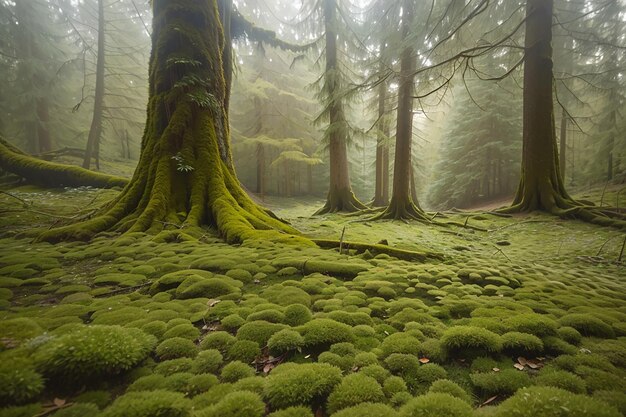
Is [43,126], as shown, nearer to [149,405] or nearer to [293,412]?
[149,405]

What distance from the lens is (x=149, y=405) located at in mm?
1594

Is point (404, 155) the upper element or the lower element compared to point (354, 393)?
upper

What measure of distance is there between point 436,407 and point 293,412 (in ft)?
2.75

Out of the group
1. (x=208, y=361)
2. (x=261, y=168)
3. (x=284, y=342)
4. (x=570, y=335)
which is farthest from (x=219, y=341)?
(x=261, y=168)

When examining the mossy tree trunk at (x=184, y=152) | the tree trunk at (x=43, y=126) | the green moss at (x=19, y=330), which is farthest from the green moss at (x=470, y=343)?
the tree trunk at (x=43, y=126)

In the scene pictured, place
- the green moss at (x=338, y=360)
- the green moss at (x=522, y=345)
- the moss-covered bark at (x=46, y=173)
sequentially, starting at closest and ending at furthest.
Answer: the green moss at (x=338, y=360)
the green moss at (x=522, y=345)
the moss-covered bark at (x=46, y=173)

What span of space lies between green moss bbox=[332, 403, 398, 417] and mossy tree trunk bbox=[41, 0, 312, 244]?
160 inches

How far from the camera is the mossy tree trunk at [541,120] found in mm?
8734

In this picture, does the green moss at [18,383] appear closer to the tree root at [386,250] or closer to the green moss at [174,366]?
the green moss at [174,366]

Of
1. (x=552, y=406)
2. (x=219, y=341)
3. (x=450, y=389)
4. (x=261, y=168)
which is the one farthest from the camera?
(x=261, y=168)

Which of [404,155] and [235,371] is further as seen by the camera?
[404,155]

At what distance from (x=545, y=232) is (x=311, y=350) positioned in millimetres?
8270

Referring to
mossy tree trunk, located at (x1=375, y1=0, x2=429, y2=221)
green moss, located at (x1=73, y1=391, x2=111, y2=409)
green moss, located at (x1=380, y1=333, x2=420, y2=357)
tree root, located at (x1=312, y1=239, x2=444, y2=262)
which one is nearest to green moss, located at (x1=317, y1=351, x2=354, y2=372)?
green moss, located at (x1=380, y1=333, x2=420, y2=357)

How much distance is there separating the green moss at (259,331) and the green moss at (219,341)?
87mm
